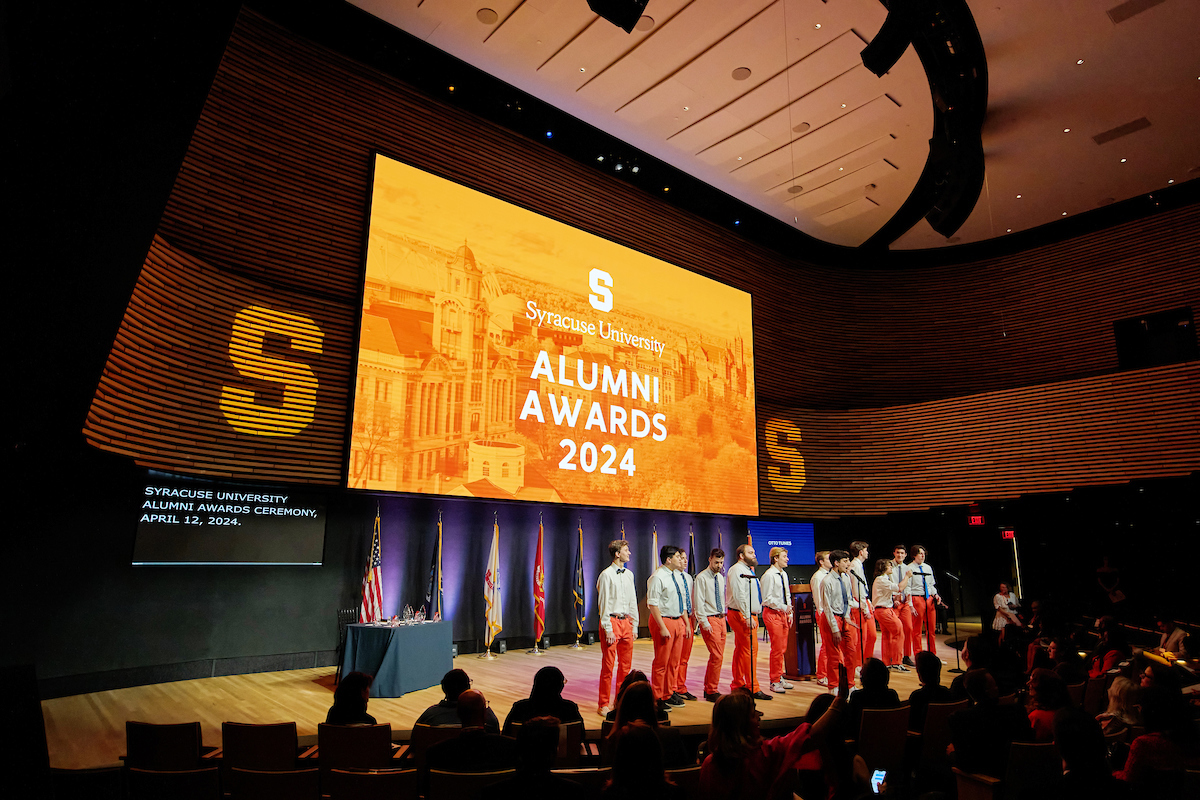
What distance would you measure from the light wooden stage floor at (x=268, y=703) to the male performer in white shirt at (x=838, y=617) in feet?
1.31

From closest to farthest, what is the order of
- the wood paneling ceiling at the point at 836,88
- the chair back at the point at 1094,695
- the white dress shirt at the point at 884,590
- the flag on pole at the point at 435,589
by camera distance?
the chair back at the point at 1094,695 < the wood paneling ceiling at the point at 836,88 < the white dress shirt at the point at 884,590 < the flag on pole at the point at 435,589

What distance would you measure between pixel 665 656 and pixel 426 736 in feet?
11.9

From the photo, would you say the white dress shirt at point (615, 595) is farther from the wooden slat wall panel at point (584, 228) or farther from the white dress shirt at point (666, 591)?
the wooden slat wall panel at point (584, 228)

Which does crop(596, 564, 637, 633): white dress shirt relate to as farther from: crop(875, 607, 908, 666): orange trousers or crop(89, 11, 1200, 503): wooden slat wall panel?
crop(875, 607, 908, 666): orange trousers

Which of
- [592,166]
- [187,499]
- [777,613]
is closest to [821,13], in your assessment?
[592,166]

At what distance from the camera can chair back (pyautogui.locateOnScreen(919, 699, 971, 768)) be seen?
375cm

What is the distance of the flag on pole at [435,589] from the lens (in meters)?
8.73

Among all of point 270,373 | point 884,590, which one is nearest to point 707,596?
point 884,590

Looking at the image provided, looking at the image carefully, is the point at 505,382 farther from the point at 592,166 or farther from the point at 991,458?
the point at 991,458

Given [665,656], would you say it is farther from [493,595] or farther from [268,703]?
[268,703]

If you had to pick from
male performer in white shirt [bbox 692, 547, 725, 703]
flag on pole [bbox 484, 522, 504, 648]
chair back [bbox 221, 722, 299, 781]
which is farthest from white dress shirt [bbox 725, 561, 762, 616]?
chair back [bbox 221, 722, 299, 781]

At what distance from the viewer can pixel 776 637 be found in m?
7.20

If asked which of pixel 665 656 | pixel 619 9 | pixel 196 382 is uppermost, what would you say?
pixel 619 9

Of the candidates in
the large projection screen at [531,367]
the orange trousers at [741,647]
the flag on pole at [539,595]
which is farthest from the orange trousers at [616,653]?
the flag on pole at [539,595]
